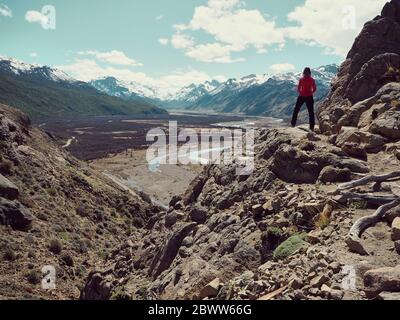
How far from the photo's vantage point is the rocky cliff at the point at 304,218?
9.96 meters

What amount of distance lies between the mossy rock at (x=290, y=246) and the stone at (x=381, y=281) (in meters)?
2.71

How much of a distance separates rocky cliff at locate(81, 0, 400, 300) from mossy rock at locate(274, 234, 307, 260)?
0.13ft

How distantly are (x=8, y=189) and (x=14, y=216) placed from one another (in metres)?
4.26

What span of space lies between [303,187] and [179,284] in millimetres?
6069

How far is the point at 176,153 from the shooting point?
133375 millimetres

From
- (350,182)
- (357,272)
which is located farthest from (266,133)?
(357,272)

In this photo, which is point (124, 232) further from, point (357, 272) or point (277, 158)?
point (357, 272)

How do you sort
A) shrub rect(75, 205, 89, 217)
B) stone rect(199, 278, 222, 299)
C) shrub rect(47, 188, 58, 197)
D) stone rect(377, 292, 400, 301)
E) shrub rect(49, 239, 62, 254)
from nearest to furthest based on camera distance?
stone rect(377, 292, 400, 301) < stone rect(199, 278, 222, 299) < shrub rect(49, 239, 62, 254) < shrub rect(47, 188, 58, 197) < shrub rect(75, 205, 89, 217)

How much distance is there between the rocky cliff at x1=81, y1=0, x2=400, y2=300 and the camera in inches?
392

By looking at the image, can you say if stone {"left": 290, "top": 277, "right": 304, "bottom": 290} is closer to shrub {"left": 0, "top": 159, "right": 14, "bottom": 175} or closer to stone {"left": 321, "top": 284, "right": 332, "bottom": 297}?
stone {"left": 321, "top": 284, "right": 332, "bottom": 297}

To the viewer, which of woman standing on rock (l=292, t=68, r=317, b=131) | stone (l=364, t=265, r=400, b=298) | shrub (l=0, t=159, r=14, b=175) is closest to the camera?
stone (l=364, t=265, r=400, b=298)

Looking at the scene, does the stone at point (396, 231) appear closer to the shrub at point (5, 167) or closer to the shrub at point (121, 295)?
the shrub at point (121, 295)

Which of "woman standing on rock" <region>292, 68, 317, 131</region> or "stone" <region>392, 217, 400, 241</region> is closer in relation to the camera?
"stone" <region>392, 217, 400, 241</region>

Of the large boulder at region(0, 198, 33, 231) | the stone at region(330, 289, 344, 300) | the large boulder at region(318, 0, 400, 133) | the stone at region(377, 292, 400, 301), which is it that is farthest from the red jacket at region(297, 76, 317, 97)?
the large boulder at region(0, 198, 33, 231)
